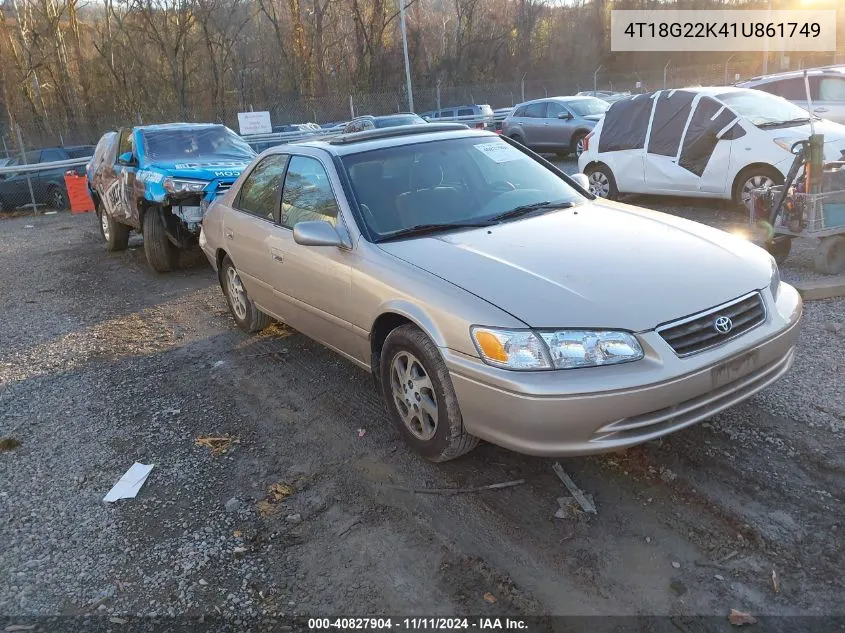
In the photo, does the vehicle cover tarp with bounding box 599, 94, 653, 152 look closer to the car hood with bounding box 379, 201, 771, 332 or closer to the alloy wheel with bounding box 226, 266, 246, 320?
the car hood with bounding box 379, 201, 771, 332

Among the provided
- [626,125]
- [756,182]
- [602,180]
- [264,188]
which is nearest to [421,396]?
[264,188]

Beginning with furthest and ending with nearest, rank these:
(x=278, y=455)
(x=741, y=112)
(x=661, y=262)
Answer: (x=741, y=112), (x=278, y=455), (x=661, y=262)

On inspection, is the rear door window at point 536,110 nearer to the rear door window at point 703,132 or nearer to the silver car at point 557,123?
the silver car at point 557,123

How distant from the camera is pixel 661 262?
346cm

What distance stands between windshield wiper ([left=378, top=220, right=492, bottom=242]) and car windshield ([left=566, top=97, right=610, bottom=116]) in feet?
48.3

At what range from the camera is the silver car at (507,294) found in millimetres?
2975

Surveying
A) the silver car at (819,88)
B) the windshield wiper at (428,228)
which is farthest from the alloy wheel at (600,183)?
the windshield wiper at (428,228)

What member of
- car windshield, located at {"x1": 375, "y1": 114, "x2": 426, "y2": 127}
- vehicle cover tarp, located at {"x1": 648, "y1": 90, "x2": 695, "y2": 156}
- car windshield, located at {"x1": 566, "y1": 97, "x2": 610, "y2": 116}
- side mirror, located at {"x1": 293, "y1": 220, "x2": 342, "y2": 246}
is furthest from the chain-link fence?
side mirror, located at {"x1": 293, "y1": 220, "x2": 342, "y2": 246}

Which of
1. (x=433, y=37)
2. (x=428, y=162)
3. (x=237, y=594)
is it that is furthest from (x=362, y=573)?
(x=433, y=37)

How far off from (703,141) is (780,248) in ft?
9.39

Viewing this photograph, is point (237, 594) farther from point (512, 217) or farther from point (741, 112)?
point (741, 112)

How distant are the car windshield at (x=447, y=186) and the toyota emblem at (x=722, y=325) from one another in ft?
4.81

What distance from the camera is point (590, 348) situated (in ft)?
9.75

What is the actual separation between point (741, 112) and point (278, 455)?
7.70 m
